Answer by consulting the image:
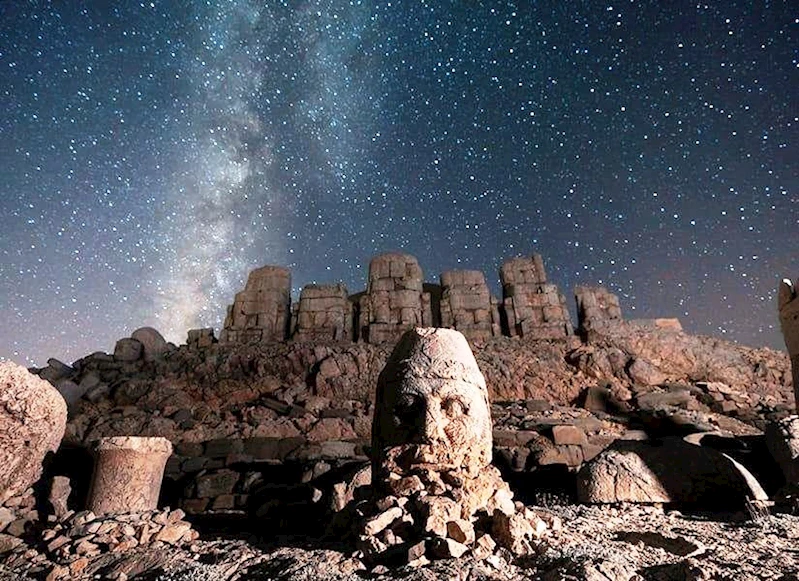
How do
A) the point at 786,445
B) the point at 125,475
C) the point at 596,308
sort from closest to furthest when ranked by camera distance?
1. the point at 786,445
2. the point at 125,475
3. the point at 596,308

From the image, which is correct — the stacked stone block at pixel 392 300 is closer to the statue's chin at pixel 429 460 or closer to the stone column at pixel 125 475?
the stone column at pixel 125 475

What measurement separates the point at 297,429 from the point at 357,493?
4.69 meters

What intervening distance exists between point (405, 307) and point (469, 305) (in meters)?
1.74

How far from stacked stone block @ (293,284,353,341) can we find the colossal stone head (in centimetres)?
818

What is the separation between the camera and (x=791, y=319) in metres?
6.39

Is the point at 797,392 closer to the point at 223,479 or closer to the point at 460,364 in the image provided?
the point at 460,364

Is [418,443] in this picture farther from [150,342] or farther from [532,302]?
[150,342]

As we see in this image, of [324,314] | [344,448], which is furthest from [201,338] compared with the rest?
[344,448]

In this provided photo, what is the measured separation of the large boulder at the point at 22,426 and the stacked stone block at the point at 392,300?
7041 mm

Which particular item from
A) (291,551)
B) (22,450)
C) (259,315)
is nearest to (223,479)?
(22,450)

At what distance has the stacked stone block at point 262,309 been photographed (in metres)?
12.2

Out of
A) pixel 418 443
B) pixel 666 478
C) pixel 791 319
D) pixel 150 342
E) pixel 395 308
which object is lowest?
pixel 666 478

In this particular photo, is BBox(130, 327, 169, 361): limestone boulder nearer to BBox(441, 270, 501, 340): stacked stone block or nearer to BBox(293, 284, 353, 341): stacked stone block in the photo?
BBox(293, 284, 353, 341): stacked stone block

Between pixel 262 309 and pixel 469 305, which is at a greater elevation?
pixel 262 309
